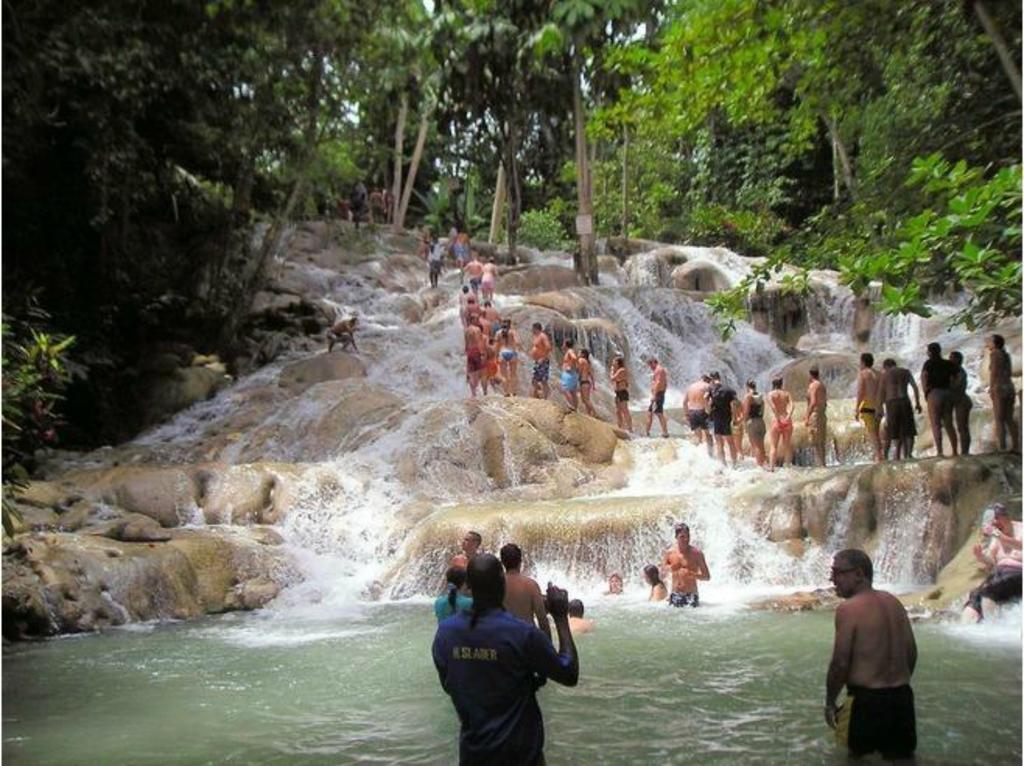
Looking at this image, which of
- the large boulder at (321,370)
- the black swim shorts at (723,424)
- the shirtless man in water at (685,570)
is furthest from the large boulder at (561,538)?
the large boulder at (321,370)

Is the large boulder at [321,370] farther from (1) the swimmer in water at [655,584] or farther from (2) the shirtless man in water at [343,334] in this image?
(1) the swimmer in water at [655,584]

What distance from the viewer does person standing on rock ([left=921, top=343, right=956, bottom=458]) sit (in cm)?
1178

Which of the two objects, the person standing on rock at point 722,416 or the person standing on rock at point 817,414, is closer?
the person standing on rock at point 817,414

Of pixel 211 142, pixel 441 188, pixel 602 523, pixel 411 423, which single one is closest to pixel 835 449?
pixel 602 523

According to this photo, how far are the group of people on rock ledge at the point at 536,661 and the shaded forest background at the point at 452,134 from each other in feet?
7.44

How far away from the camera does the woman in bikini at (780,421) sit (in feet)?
45.1

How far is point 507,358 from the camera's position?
17375 millimetres

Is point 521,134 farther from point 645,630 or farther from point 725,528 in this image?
point 645,630

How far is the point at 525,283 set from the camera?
2609 centimetres

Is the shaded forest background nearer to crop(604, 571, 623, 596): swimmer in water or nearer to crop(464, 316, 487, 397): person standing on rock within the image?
crop(604, 571, 623, 596): swimmer in water

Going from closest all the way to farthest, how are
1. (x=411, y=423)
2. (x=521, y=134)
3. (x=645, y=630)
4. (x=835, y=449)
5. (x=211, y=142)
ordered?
1. (x=645, y=630)
2. (x=835, y=449)
3. (x=411, y=423)
4. (x=211, y=142)
5. (x=521, y=134)

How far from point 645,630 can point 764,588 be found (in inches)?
98.3

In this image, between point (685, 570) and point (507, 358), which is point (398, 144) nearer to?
point (507, 358)

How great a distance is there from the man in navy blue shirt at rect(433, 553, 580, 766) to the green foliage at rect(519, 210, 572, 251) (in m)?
33.1
